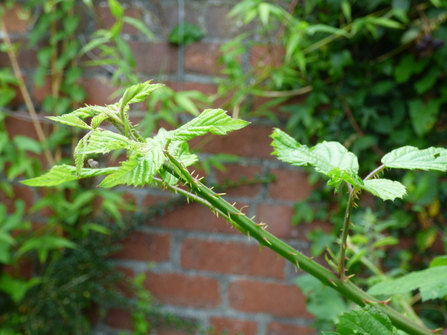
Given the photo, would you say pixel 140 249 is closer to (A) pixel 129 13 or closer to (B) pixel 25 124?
(B) pixel 25 124

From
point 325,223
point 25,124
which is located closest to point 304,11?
point 325,223

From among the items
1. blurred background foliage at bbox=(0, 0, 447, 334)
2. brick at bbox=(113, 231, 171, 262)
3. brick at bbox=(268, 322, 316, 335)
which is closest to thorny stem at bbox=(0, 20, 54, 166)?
blurred background foliage at bbox=(0, 0, 447, 334)

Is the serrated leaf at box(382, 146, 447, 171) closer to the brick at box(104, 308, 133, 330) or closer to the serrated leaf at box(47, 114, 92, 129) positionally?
the serrated leaf at box(47, 114, 92, 129)

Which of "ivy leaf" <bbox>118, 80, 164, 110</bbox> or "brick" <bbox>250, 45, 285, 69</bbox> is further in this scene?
"brick" <bbox>250, 45, 285, 69</bbox>

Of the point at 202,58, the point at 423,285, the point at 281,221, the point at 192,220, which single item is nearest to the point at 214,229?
the point at 192,220

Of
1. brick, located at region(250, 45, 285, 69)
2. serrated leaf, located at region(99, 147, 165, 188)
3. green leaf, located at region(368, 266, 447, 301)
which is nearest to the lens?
serrated leaf, located at region(99, 147, 165, 188)

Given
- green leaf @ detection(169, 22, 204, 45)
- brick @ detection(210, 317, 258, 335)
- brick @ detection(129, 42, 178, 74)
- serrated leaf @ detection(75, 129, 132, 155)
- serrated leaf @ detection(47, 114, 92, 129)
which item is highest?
green leaf @ detection(169, 22, 204, 45)

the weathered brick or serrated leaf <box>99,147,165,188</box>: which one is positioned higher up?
the weathered brick
